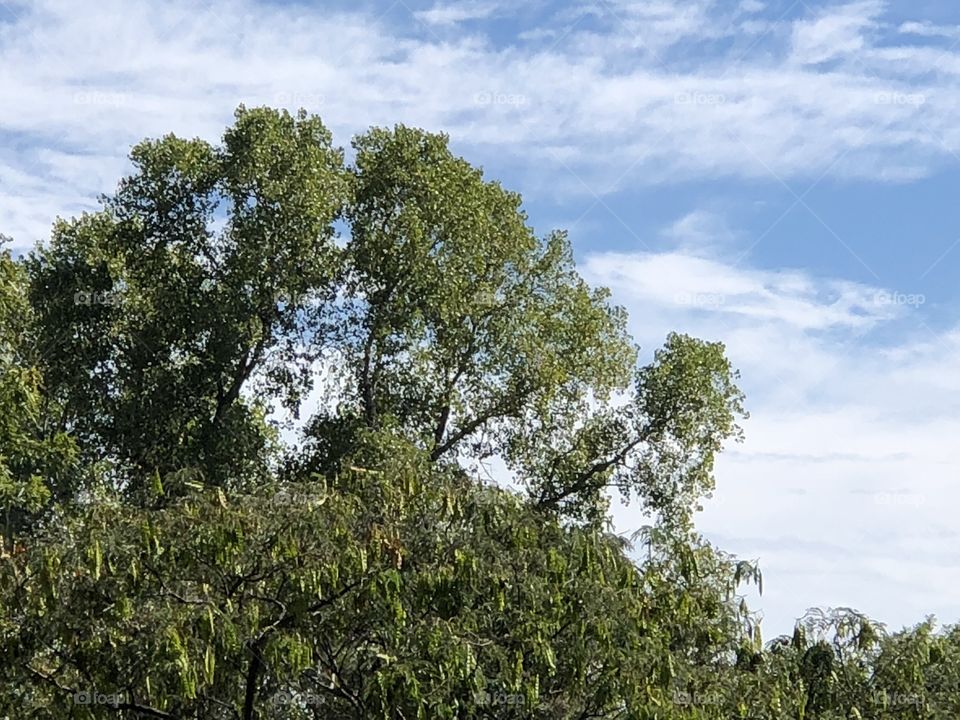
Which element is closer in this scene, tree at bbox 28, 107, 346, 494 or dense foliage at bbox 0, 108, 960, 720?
dense foliage at bbox 0, 108, 960, 720

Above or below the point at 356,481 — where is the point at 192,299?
above

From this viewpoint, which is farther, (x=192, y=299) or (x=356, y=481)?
(x=192, y=299)

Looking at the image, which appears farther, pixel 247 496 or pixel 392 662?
pixel 247 496

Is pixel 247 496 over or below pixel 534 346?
below

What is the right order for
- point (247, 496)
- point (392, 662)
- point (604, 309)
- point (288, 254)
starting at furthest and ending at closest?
point (604, 309) → point (288, 254) → point (247, 496) → point (392, 662)

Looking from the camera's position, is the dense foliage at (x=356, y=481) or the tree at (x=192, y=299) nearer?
the dense foliage at (x=356, y=481)

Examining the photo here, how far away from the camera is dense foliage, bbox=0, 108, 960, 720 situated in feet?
39.2

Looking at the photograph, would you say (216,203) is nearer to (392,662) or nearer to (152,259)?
(152,259)

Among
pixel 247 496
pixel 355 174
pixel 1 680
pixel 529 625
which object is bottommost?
pixel 1 680

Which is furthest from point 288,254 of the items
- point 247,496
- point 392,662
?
point 392,662

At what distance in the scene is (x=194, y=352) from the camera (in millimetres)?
24000

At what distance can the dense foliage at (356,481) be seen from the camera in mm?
11945

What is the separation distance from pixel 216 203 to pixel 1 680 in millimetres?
13445

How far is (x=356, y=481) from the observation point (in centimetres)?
1298
